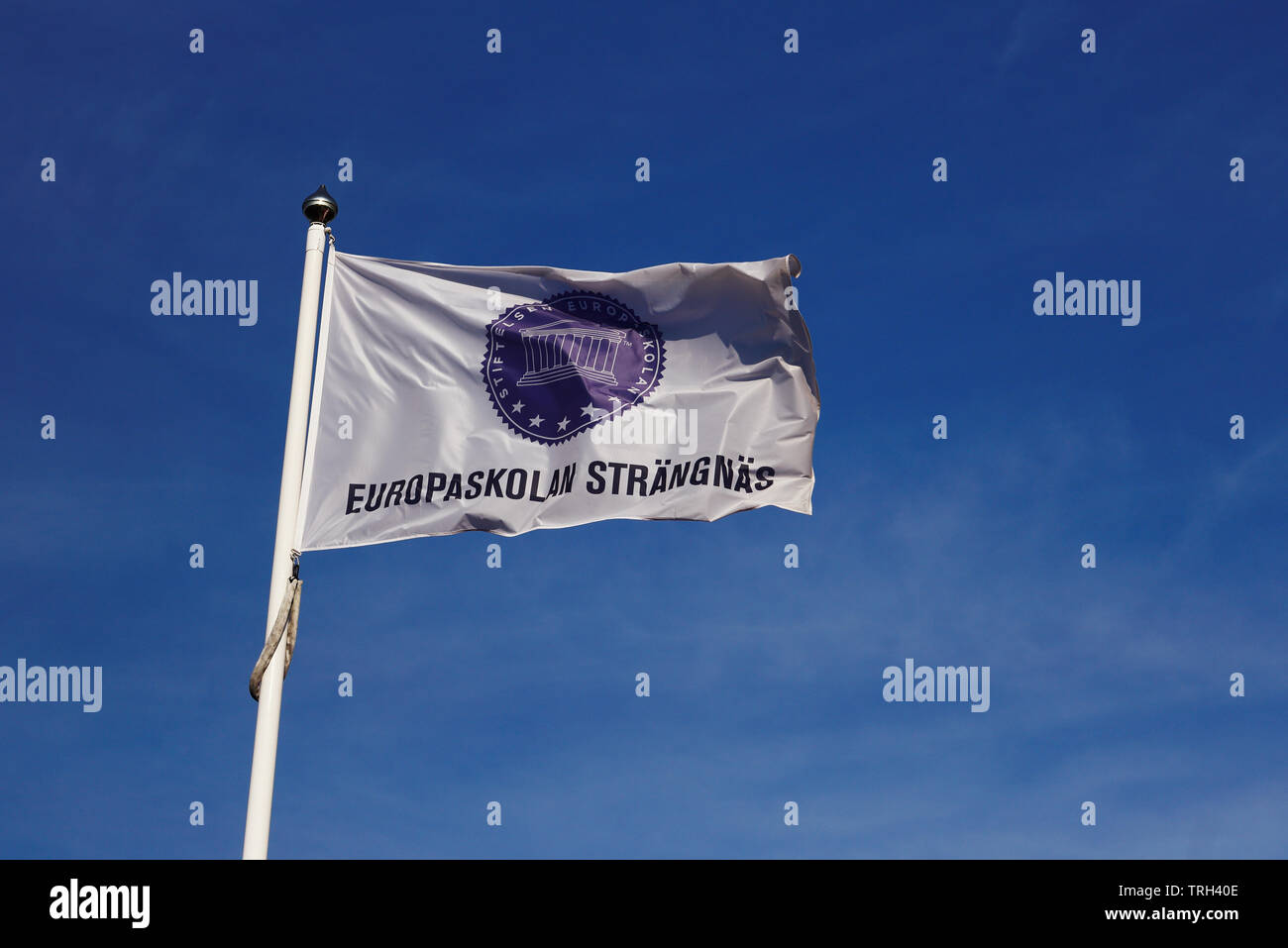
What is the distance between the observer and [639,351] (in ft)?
51.6

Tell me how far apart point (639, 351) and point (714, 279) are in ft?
4.23

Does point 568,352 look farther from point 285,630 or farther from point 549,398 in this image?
point 285,630

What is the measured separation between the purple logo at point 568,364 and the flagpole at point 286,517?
216 centimetres

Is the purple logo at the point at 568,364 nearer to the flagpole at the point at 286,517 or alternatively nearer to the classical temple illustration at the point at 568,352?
the classical temple illustration at the point at 568,352

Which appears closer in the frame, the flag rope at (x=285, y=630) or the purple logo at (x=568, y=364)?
the flag rope at (x=285, y=630)

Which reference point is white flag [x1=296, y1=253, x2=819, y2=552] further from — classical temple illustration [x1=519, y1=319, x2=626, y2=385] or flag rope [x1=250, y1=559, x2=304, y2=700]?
flag rope [x1=250, y1=559, x2=304, y2=700]

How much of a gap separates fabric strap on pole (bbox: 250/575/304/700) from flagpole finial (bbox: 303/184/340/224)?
408cm

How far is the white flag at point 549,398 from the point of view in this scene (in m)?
14.1

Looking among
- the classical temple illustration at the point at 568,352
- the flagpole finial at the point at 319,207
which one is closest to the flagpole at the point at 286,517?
the flagpole finial at the point at 319,207

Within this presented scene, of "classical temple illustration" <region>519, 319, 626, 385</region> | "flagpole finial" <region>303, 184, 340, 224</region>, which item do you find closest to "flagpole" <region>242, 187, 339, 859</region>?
"flagpole finial" <region>303, 184, 340, 224</region>
